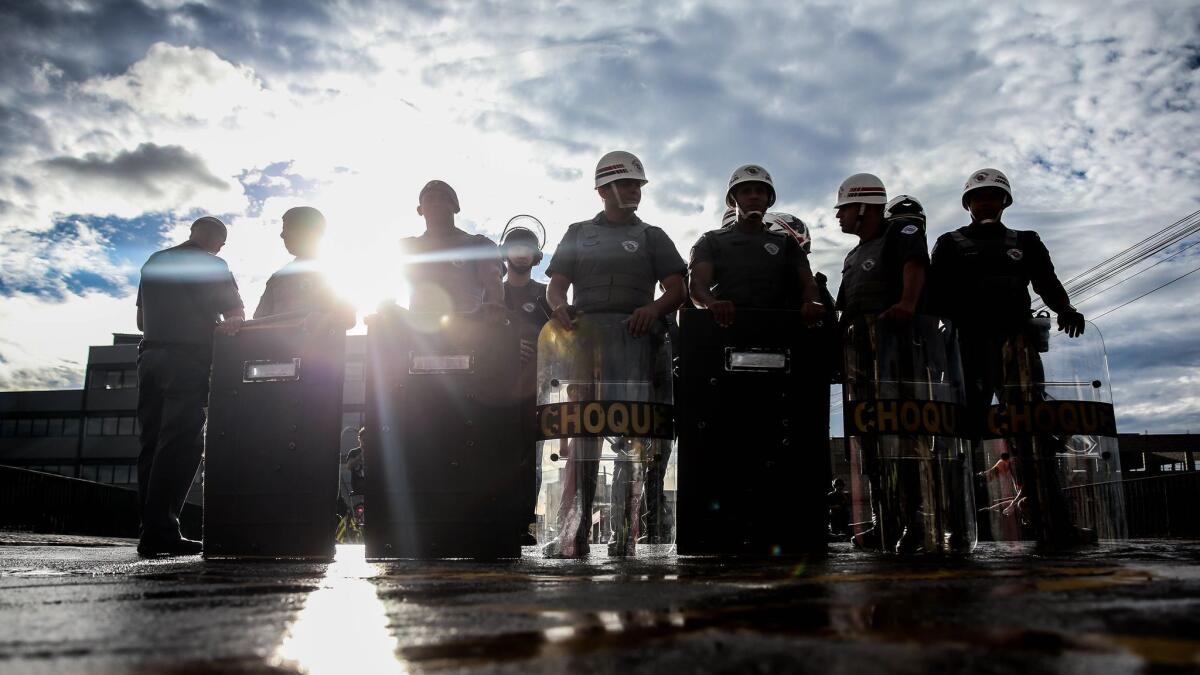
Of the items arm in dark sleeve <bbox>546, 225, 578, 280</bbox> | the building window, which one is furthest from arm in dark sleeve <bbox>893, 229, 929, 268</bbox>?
the building window

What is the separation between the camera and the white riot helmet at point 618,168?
546 centimetres

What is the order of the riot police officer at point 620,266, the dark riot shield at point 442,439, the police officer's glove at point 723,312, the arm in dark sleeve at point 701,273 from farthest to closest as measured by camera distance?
the arm in dark sleeve at point 701,273, the riot police officer at point 620,266, the police officer's glove at point 723,312, the dark riot shield at point 442,439

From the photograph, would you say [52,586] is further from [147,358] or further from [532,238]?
[532,238]

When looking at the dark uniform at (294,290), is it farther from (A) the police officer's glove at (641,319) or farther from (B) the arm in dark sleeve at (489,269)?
(A) the police officer's glove at (641,319)

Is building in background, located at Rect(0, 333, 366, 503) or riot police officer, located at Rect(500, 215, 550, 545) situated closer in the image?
riot police officer, located at Rect(500, 215, 550, 545)

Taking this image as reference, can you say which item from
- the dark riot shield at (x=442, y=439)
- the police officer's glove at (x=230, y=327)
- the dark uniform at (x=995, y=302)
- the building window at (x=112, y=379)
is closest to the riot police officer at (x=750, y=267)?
the dark uniform at (x=995, y=302)

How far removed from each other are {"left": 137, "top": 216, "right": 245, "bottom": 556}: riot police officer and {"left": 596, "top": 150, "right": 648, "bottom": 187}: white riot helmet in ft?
7.51

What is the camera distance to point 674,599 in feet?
6.41

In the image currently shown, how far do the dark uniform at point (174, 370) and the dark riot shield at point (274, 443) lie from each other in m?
0.57

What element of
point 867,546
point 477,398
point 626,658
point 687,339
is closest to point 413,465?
point 477,398

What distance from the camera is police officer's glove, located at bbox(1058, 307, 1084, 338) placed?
5.59m

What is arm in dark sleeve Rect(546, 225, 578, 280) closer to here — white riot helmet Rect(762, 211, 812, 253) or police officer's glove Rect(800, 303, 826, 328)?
police officer's glove Rect(800, 303, 826, 328)

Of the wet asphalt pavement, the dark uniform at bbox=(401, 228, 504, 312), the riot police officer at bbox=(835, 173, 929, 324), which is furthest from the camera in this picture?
the dark uniform at bbox=(401, 228, 504, 312)

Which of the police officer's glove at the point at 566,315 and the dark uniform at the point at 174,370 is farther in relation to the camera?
the dark uniform at the point at 174,370
